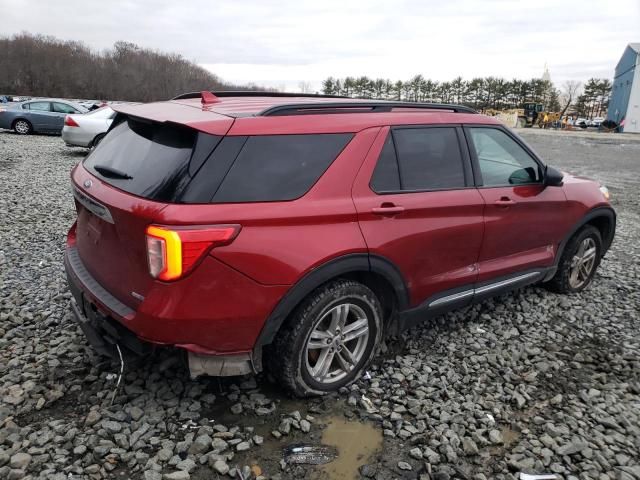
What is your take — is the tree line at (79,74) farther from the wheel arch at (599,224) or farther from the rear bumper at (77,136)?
the wheel arch at (599,224)

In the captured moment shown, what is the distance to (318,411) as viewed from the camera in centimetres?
→ 289

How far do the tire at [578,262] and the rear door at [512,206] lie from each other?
358mm

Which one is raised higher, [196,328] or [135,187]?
[135,187]

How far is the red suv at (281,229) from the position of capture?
239cm

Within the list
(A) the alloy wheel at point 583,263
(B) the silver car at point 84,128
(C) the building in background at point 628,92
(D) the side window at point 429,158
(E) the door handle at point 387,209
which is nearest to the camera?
(E) the door handle at point 387,209

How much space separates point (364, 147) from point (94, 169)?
5.44 feet

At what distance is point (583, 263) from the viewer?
473 centimetres

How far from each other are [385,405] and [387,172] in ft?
4.69

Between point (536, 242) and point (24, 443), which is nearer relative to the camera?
point (24, 443)

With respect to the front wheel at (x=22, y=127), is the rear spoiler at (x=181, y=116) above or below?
above

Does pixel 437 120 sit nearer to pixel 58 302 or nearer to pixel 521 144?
pixel 521 144

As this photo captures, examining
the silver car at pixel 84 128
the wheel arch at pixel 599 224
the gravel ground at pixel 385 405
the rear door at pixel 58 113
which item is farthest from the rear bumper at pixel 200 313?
the rear door at pixel 58 113

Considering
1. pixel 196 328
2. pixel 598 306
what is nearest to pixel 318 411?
pixel 196 328

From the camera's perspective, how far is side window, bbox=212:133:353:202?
246 centimetres
